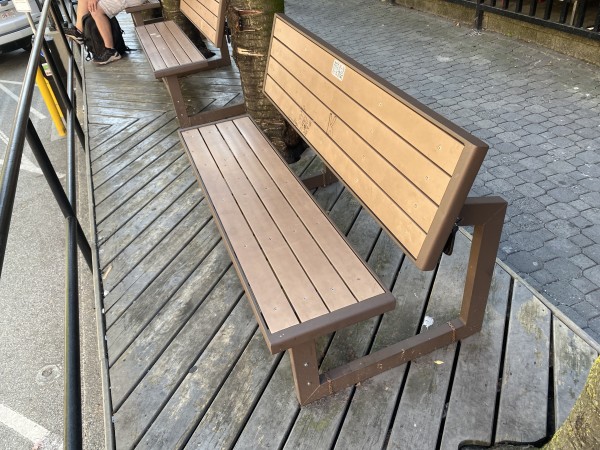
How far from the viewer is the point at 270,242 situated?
209 cm

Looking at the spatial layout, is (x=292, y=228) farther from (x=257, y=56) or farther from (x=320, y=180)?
(x=257, y=56)

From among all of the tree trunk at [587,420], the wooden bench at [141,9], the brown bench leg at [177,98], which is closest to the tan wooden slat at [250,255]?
the tree trunk at [587,420]

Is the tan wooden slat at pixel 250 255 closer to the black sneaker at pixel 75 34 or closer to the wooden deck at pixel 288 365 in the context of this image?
the wooden deck at pixel 288 365

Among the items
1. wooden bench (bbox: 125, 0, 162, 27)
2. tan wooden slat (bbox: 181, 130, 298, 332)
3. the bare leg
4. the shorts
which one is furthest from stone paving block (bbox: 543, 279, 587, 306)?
the bare leg

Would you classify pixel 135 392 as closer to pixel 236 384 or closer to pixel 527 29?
pixel 236 384

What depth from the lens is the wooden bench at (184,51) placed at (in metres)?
3.80

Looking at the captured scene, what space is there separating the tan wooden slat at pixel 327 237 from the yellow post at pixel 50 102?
4.31 metres

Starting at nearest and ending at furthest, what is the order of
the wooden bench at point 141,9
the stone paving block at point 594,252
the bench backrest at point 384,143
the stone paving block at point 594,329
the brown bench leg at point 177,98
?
the bench backrest at point 384,143
the stone paving block at point 594,329
the stone paving block at point 594,252
the brown bench leg at point 177,98
the wooden bench at point 141,9

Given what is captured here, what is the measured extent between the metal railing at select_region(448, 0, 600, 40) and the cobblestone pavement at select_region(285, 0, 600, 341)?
0.34 meters

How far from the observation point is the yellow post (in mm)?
5891

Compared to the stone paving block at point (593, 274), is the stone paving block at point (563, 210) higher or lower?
higher

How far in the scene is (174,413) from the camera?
204cm

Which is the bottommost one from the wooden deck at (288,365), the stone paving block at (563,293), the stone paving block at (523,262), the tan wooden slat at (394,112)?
the stone paving block at (523,262)

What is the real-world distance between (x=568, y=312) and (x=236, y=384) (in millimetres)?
1827
